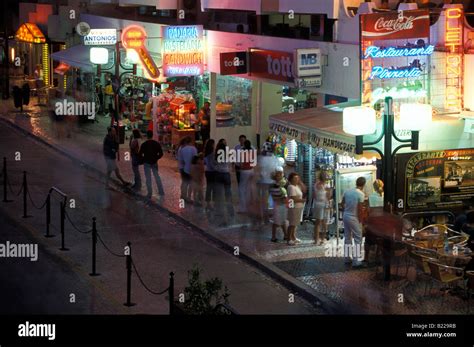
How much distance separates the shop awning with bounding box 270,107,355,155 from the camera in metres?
17.6

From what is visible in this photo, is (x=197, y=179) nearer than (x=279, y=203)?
No

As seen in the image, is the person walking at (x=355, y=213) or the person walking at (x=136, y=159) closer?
the person walking at (x=355, y=213)

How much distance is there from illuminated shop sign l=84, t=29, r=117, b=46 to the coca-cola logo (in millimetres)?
15067

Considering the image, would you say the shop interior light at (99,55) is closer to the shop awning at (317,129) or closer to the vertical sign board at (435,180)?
the shop awning at (317,129)

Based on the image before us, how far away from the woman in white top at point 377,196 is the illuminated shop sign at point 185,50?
974 cm

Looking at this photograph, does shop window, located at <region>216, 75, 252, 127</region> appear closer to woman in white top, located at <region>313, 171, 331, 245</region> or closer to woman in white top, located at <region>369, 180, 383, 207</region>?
woman in white top, located at <region>313, 171, 331, 245</region>

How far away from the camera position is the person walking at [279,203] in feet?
59.6

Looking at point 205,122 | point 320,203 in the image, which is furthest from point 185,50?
point 320,203

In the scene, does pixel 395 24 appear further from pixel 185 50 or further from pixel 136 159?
pixel 185 50

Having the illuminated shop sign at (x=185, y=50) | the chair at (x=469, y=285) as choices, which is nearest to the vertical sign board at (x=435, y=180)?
the chair at (x=469, y=285)

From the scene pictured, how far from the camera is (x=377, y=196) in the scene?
57.7 ft

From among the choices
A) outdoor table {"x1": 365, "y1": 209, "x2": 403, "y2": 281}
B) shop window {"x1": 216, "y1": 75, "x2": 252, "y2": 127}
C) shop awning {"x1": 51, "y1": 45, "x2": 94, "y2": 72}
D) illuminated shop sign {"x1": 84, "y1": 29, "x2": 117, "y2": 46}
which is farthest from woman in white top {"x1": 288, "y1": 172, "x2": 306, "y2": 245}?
shop awning {"x1": 51, "y1": 45, "x2": 94, "y2": 72}

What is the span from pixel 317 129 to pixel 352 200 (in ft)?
6.87

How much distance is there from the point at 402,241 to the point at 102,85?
22.2 m
